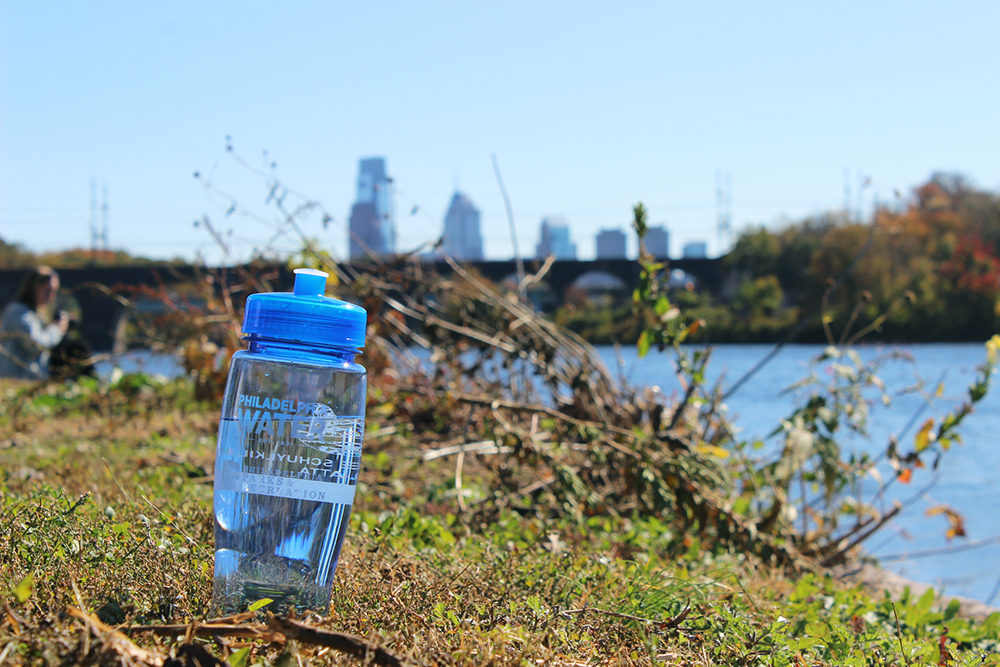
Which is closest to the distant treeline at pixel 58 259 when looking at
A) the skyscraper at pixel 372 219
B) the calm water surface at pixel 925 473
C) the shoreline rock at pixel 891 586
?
the calm water surface at pixel 925 473

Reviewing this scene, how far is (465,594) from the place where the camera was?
211 cm

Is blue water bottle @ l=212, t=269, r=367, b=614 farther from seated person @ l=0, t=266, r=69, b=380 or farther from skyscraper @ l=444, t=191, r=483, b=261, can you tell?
seated person @ l=0, t=266, r=69, b=380

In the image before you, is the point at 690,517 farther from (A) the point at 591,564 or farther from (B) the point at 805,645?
(B) the point at 805,645

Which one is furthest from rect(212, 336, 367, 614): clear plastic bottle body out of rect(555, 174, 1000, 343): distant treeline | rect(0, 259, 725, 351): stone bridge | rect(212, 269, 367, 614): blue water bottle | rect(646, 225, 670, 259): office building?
rect(0, 259, 725, 351): stone bridge

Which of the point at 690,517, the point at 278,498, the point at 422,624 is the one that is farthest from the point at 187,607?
the point at 690,517

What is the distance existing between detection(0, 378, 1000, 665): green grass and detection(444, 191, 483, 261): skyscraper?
2332 millimetres

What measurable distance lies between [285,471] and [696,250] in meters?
40.5

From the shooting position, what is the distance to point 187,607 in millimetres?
1723

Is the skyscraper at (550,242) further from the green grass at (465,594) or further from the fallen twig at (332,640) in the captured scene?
the fallen twig at (332,640)

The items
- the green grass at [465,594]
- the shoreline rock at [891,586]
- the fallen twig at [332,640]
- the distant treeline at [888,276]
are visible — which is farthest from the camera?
the distant treeline at [888,276]

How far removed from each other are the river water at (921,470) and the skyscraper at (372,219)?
172 centimetres

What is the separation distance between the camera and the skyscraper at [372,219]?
5410mm

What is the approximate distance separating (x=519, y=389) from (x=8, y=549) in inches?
156

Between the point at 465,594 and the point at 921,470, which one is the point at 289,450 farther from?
the point at 921,470
